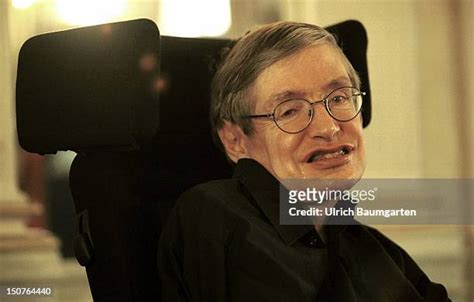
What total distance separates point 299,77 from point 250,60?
9 centimetres

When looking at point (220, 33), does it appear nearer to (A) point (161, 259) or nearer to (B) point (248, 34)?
(B) point (248, 34)

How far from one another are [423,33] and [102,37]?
891 mm

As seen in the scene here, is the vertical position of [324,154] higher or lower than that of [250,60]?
lower

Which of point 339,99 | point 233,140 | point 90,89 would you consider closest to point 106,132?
point 90,89

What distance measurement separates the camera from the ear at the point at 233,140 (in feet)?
4.32

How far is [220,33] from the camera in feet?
Answer: 5.69


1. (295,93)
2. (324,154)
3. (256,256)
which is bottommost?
(256,256)

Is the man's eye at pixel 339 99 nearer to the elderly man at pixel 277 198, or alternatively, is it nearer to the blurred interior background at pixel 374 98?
the elderly man at pixel 277 198

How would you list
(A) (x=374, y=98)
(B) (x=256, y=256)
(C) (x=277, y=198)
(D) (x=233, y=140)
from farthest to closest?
(A) (x=374, y=98) < (D) (x=233, y=140) < (C) (x=277, y=198) < (B) (x=256, y=256)

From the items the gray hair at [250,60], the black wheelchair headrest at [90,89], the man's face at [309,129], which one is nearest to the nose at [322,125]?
the man's face at [309,129]

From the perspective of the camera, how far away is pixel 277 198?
123 cm

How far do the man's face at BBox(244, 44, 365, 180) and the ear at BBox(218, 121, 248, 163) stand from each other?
42mm

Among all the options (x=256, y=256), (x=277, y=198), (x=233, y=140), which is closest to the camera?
(x=256, y=256)

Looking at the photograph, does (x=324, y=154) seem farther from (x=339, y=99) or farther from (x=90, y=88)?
(x=90, y=88)
